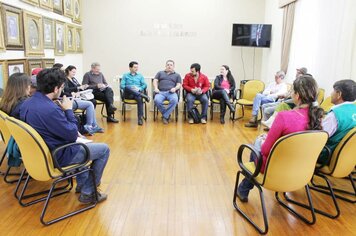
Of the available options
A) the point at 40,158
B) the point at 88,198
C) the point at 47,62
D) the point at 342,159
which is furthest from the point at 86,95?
the point at 342,159

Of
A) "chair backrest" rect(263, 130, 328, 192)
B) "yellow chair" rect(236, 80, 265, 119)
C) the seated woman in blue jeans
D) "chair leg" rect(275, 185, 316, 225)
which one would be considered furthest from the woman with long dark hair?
"yellow chair" rect(236, 80, 265, 119)

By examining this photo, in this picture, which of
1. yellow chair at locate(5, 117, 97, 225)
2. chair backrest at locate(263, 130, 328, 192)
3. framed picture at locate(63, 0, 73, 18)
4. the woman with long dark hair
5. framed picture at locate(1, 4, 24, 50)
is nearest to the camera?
chair backrest at locate(263, 130, 328, 192)

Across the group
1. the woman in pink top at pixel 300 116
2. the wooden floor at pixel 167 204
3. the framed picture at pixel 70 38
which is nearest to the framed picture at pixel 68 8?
the framed picture at pixel 70 38

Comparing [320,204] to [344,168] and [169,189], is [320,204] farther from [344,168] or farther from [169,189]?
[169,189]

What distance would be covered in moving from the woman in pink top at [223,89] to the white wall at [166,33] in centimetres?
162

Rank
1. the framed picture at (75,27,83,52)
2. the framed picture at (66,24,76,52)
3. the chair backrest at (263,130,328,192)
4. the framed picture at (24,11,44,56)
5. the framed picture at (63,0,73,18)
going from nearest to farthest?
the chair backrest at (263,130,328,192) → the framed picture at (24,11,44,56) → the framed picture at (63,0,73,18) → the framed picture at (66,24,76,52) → the framed picture at (75,27,83,52)

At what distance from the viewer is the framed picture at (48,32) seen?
544cm

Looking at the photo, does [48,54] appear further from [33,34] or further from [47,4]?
[47,4]

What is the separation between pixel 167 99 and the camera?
235 inches

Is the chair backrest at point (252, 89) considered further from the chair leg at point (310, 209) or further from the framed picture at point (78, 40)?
the framed picture at point (78, 40)

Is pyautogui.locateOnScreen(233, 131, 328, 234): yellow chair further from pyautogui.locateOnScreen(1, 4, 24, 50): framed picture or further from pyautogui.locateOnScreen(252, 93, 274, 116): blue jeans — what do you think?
pyautogui.locateOnScreen(1, 4, 24, 50): framed picture

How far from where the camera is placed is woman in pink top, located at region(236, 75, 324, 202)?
2.19 meters

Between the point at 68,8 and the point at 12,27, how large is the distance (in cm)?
244

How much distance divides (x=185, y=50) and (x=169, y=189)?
5.30 meters
